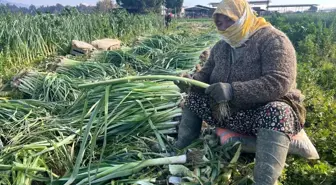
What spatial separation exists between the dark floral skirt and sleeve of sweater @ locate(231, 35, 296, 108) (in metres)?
0.07

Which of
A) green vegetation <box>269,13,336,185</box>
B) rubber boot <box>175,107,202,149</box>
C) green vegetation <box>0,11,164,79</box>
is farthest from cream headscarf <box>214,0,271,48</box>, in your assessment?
green vegetation <box>0,11,164,79</box>

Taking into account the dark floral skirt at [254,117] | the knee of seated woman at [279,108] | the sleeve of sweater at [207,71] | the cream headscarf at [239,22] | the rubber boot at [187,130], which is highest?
the cream headscarf at [239,22]

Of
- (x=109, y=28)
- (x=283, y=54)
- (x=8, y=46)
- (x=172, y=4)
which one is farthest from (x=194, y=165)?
(x=172, y=4)

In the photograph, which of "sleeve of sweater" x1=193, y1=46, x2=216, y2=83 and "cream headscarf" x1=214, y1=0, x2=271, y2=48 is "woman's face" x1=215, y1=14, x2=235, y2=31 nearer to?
"cream headscarf" x1=214, y1=0, x2=271, y2=48

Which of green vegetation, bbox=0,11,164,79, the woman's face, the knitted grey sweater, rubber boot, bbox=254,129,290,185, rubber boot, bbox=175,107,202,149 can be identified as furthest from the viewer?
green vegetation, bbox=0,11,164,79

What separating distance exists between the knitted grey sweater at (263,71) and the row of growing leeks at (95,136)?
45cm

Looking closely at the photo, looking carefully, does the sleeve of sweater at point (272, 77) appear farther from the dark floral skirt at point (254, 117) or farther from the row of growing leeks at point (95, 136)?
the row of growing leeks at point (95, 136)

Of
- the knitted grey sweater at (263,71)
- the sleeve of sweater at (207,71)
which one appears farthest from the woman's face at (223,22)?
the sleeve of sweater at (207,71)

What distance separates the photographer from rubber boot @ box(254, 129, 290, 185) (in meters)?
1.78

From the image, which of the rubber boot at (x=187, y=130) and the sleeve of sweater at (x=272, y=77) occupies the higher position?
the sleeve of sweater at (x=272, y=77)

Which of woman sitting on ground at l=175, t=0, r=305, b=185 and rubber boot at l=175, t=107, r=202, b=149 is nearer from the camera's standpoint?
woman sitting on ground at l=175, t=0, r=305, b=185

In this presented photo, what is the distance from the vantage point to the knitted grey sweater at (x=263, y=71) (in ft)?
6.17

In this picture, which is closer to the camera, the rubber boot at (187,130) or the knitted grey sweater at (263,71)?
the knitted grey sweater at (263,71)

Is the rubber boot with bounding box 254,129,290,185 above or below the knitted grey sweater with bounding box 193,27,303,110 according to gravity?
below
